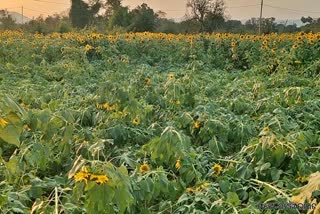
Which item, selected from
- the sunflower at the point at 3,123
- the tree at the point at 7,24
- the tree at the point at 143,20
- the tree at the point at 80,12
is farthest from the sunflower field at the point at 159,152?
the tree at the point at 80,12

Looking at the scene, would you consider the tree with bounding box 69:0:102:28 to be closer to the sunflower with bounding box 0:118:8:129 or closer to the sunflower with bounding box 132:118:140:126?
the sunflower with bounding box 132:118:140:126

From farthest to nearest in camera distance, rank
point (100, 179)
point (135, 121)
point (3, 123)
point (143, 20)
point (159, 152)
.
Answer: point (143, 20), point (135, 121), point (159, 152), point (100, 179), point (3, 123)

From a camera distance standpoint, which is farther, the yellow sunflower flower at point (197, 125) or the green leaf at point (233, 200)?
the yellow sunflower flower at point (197, 125)

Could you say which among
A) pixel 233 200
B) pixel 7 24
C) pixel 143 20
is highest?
pixel 143 20

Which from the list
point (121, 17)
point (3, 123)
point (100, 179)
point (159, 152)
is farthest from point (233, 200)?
point (121, 17)

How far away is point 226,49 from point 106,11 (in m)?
18.2

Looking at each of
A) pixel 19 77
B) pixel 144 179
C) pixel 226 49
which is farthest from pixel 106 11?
pixel 144 179

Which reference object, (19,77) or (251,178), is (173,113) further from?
(19,77)

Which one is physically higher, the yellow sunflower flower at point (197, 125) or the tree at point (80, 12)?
the tree at point (80, 12)

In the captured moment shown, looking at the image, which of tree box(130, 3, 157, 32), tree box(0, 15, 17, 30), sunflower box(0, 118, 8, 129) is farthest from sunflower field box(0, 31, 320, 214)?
tree box(130, 3, 157, 32)

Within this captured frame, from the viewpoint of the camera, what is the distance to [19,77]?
5.85 m

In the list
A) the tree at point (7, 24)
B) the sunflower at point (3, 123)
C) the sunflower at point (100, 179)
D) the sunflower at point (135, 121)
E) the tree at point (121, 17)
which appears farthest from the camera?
the tree at point (121, 17)

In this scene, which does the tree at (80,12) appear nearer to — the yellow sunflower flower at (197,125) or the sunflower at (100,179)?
the yellow sunflower flower at (197,125)

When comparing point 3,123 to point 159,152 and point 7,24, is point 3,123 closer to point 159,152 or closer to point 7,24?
point 159,152
